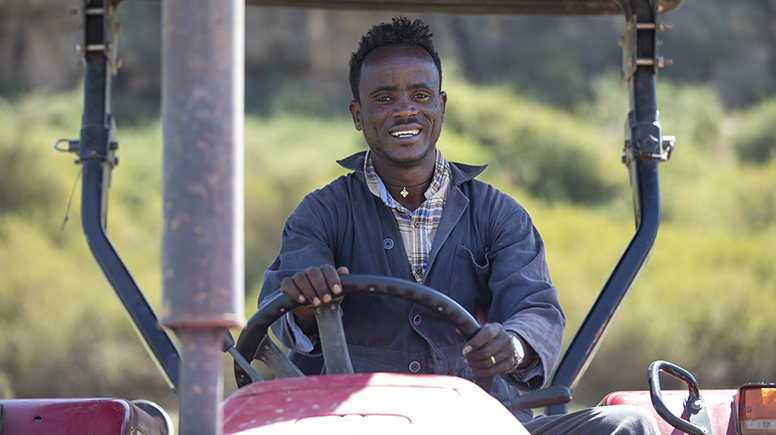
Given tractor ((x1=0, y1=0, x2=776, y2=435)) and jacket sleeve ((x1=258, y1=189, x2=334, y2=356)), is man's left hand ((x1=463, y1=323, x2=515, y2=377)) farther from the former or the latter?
jacket sleeve ((x1=258, y1=189, x2=334, y2=356))

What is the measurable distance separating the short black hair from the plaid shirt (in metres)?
0.22

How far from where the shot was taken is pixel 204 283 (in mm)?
916

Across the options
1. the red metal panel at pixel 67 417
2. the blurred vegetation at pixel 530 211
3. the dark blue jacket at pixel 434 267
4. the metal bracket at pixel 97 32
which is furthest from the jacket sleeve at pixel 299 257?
the blurred vegetation at pixel 530 211

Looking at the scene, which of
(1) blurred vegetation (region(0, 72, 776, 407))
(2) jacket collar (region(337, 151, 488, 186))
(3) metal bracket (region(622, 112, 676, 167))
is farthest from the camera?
(1) blurred vegetation (region(0, 72, 776, 407))

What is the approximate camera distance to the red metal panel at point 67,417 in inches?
69.8

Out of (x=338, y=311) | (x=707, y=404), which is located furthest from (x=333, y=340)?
(x=707, y=404)

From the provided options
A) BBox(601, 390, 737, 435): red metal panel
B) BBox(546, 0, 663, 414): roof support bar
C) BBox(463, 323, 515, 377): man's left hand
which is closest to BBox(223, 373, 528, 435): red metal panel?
BBox(463, 323, 515, 377): man's left hand

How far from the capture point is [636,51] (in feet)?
7.73

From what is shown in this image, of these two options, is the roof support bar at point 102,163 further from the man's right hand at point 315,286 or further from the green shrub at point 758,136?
the green shrub at point 758,136

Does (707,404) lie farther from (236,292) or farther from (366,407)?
(236,292)

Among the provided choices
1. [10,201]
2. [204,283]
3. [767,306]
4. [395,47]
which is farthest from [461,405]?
[10,201]

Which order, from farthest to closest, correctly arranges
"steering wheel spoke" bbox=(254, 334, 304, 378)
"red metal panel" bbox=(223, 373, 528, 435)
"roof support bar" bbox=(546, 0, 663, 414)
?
"roof support bar" bbox=(546, 0, 663, 414) < "steering wheel spoke" bbox=(254, 334, 304, 378) < "red metal panel" bbox=(223, 373, 528, 435)

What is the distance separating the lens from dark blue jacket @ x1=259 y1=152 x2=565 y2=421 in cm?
195

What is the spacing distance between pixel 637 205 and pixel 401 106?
2.23 ft
